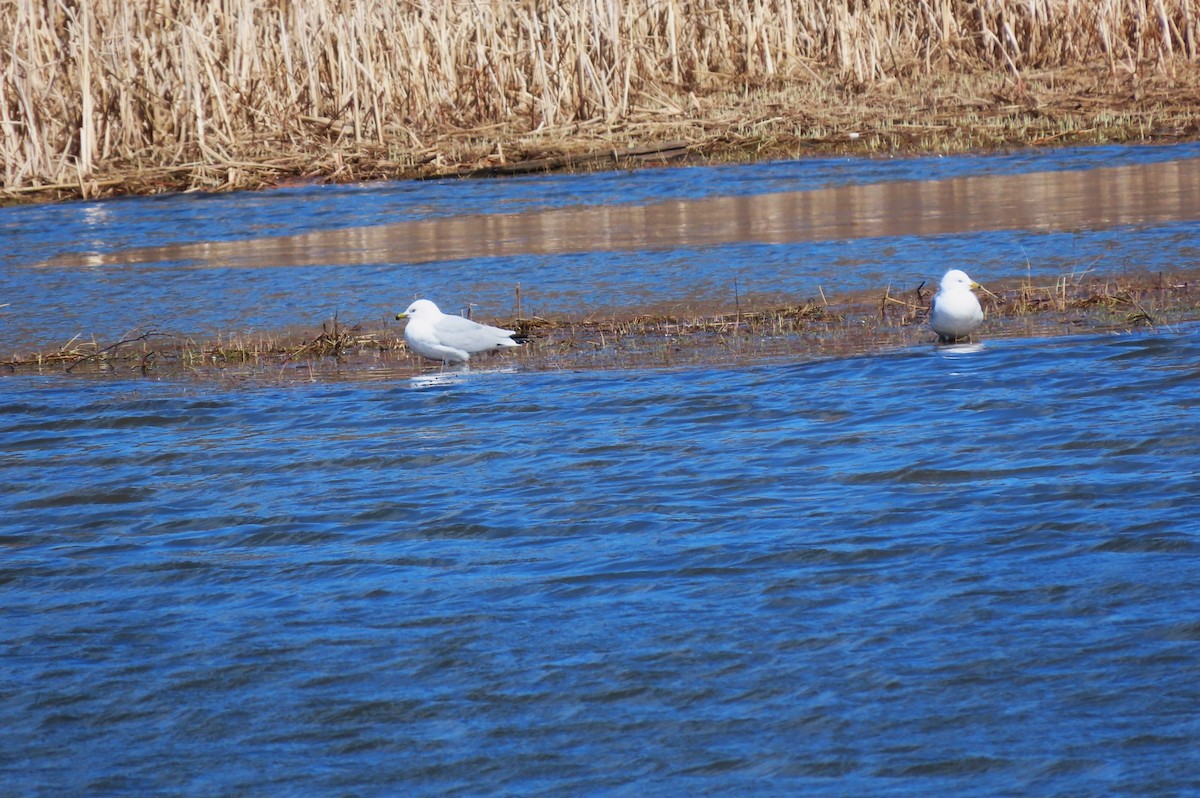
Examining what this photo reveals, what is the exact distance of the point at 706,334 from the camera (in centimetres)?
970

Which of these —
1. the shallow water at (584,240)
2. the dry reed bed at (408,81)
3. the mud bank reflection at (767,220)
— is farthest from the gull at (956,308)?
the dry reed bed at (408,81)

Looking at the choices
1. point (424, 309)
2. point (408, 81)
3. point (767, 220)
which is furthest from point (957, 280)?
point (408, 81)

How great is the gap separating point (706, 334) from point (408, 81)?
11.5m

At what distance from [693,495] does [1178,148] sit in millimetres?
12334

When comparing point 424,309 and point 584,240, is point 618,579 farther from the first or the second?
point 584,240

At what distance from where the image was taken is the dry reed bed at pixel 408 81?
745 inches

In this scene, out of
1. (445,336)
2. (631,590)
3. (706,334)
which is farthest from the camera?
(706,334)

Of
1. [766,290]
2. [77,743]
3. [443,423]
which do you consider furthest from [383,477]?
[766,290]

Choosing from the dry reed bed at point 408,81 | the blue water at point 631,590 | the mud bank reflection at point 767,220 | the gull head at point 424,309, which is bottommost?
the blue water at point 631,590

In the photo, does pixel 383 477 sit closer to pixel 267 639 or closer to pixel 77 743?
pixel 267 639

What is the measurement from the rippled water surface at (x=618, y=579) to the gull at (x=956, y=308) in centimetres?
16

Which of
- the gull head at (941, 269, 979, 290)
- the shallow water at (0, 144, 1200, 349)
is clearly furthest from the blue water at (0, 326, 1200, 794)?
the shallow water at (0, 144, 1200, 349)

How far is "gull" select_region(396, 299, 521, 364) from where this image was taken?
9039mm

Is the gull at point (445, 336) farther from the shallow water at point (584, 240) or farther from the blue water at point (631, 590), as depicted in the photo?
the shallow water at point (584, 240)
